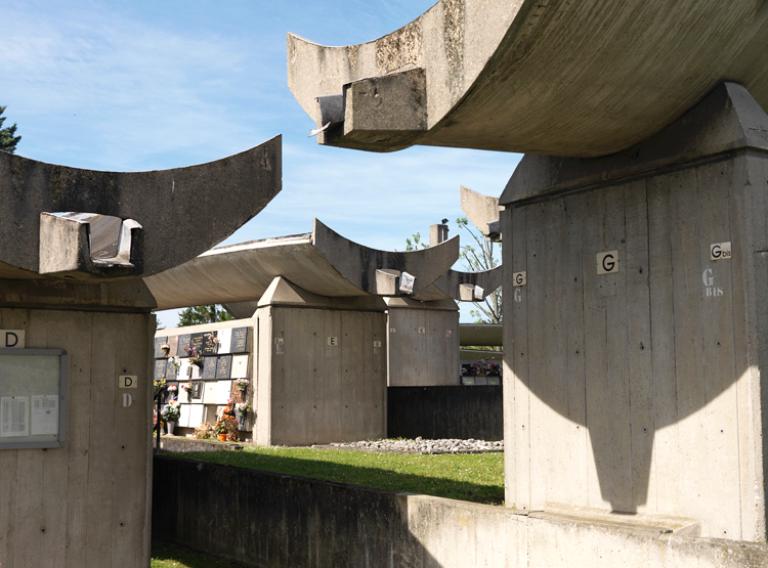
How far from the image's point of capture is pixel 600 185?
7965 mm

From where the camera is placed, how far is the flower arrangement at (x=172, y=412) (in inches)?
840

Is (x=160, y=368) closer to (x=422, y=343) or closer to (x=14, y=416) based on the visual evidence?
(x=422, y=343)

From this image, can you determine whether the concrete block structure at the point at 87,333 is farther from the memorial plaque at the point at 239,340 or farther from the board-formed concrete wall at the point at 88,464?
the memorial plaque at the point at 239,340

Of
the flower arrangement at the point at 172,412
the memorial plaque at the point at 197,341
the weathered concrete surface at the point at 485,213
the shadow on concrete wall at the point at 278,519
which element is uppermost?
the weathered concrete surface at the point at 485,213

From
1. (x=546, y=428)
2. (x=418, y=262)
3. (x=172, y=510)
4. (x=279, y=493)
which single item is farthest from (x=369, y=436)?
(x=546, y=428)

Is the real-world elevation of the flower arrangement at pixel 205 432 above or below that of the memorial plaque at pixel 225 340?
below

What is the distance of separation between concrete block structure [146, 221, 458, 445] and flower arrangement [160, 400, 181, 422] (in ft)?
10.6

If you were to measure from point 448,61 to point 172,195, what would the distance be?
277 cm

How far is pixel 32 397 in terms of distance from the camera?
8.51 metres

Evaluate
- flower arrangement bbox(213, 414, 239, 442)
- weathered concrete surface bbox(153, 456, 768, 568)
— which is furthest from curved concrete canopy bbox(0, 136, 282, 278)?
flower arrangement bbox(213, 414, 239, 442)

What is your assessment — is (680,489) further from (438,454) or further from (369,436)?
(369,436)

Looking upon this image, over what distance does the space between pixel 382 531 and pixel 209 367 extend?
40.9ft

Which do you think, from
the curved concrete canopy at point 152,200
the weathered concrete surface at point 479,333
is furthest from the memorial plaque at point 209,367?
the weathered concrete surface at point 479,333

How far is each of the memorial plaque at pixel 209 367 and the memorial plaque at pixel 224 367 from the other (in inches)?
7.7
